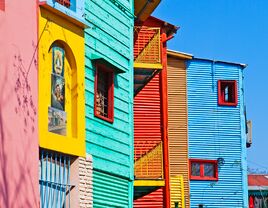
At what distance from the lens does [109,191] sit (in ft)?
62.1

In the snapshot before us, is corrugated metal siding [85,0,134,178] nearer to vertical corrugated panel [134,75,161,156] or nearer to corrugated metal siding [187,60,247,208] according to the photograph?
vertical corrugated panel [134,75,161,156]

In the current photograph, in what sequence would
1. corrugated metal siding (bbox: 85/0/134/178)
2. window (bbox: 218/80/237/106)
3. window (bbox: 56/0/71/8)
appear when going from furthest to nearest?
window (bbox: 218/80/237/106)
corrugated metal siding (bbox: 85/0/134/178)
window (bbox: 56/0/71/8)

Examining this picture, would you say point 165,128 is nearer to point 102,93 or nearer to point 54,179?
point 102,93

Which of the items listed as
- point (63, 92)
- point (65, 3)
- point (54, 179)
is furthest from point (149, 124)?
point (54, 179)

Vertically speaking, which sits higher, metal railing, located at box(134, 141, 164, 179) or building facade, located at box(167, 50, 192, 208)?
building facade, located at box(167, 50, 192, 208)

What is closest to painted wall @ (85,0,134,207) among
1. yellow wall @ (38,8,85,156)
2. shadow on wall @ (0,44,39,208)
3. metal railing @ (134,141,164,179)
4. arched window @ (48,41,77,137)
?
yellow wall @ (38,8,85,156)

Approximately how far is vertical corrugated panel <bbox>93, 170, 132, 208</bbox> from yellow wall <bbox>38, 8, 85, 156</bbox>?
1312 millimetres

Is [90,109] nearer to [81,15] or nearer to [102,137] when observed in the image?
[102,137]

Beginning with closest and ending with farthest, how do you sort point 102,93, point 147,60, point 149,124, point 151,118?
1. point 102,93
2. point 147,60
3. point 149,124
4. point 151,118

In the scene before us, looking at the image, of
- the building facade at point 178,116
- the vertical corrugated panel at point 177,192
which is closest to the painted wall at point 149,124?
the vertical corrugated panel at point 177,192

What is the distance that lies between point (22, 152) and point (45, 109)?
1573 mm

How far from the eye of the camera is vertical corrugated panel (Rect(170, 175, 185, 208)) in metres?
31.5

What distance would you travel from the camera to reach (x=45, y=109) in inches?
623

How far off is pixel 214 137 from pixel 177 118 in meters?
1.96
